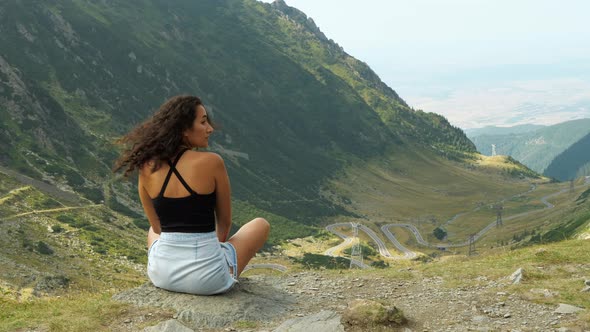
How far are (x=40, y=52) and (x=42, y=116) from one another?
5216cm

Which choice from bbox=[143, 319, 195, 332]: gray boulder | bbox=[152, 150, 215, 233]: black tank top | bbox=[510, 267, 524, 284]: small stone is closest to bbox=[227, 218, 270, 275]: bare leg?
bbox=[152, 150, 215, 233]: black tank top

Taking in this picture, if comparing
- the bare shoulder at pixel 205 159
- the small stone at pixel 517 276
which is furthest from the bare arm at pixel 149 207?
the small stone at pixel 517 276

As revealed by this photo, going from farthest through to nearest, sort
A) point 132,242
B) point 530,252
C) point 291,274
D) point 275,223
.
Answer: point 275,223, point 132,242, point 530,252, point 291,274

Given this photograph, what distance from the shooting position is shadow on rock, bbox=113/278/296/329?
10.7 meters

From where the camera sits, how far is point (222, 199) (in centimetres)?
1037

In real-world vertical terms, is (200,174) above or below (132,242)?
above

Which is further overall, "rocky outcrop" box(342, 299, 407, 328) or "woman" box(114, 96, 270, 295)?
"rocky outcrop" box(342, 299, 407, 328)

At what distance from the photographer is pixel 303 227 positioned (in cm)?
18212

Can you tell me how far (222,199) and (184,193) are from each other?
84cm

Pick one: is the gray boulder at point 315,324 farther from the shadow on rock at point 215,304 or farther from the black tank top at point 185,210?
the black tank top at point 185,210

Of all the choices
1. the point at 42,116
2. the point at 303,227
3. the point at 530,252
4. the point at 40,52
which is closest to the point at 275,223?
the point at 303,227

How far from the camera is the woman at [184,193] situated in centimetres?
991

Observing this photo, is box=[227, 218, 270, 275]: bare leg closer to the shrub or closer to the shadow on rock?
the shadow on rock

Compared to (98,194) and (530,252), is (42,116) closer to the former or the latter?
(98,194)
